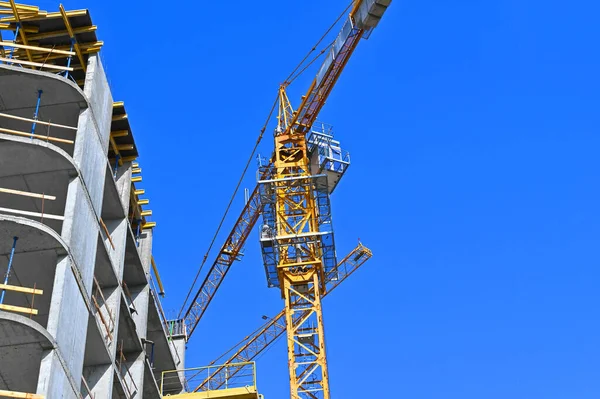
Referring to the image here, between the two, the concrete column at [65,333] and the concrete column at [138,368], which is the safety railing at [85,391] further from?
the concrete column at [138,368]

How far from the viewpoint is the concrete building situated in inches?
802

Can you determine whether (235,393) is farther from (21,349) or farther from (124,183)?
(21,349)

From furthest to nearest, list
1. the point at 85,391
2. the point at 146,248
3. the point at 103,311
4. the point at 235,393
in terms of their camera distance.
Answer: the point at 146,248
the point at 235,393
the point at 103,311
the point at 85,391

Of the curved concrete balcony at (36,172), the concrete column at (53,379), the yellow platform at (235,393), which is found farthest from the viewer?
the yellow platform at (235,393)

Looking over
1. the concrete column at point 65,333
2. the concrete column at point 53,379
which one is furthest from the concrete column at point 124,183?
the concrete column at point 53,379

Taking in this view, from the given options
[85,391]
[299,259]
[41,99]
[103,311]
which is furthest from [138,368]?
[299,259]

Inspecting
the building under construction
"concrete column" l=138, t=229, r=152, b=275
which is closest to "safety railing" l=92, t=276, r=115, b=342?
the building under construction

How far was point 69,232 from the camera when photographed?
21.8 metres

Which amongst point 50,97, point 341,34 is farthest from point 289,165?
point 50,97

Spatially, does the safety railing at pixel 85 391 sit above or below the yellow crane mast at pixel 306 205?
below

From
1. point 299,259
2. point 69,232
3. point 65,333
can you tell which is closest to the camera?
point 65,333

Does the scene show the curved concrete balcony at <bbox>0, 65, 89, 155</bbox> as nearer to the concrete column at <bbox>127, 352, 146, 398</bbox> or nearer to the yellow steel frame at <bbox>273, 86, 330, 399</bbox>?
the concrete column at <bbox>127, 352, 146, 398</bbox>

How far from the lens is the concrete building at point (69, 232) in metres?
20.4

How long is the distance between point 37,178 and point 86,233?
1.88 metres
